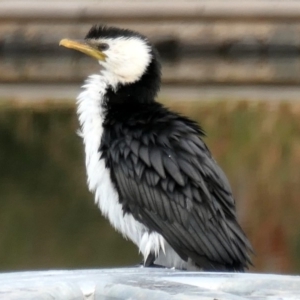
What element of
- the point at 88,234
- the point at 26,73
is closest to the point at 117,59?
the point at 88,234

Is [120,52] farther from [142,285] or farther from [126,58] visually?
[142,285]

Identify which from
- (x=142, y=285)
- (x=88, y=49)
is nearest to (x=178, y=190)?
(x=88, y=49)

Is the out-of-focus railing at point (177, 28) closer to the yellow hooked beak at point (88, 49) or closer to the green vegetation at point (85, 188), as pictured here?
the green vegetation at point (85, 188)

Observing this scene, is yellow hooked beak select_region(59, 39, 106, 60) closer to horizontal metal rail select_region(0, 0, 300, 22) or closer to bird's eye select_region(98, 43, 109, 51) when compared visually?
bird's eye select_region(98, 43, 109, 51)

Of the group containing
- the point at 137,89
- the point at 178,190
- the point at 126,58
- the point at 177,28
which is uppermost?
the point at 177,28

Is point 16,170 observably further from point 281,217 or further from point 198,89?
point 198,89

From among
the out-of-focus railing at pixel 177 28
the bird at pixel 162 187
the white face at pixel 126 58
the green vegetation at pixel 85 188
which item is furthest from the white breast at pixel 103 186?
the out-of-focus railing at pixel 177 28

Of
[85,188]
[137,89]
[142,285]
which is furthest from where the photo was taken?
[85,188]

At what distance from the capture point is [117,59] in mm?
3812

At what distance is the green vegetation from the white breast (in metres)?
2.23

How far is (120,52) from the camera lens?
380 centimetres

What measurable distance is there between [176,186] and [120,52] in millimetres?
590

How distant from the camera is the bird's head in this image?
3.77 metres

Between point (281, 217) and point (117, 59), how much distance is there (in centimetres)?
324
